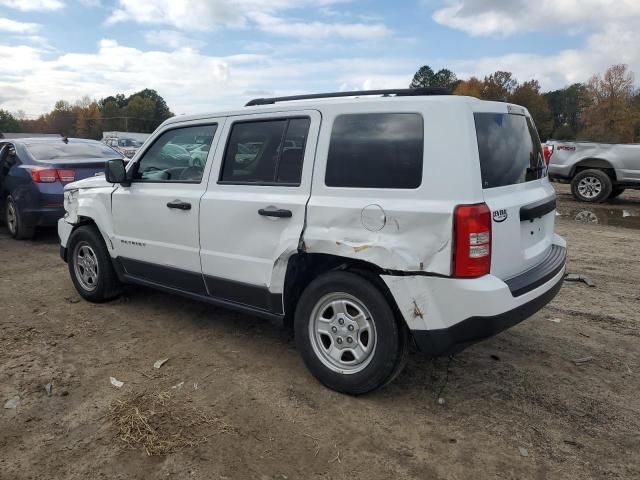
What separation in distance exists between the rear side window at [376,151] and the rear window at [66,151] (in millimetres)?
6148

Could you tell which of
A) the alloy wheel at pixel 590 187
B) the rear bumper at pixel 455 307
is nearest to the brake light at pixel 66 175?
the rear bumper at pixel 455 307

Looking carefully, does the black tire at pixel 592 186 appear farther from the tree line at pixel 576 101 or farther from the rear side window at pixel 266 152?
the tree line at pixel 576 101

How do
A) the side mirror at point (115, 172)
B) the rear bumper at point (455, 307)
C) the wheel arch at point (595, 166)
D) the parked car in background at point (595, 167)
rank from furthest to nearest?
the wheel arch at point (595, 166) < the parked car in background at point (595, 167) < the side mirror at point (115, 172) < the rear bumper at point (455, 307)

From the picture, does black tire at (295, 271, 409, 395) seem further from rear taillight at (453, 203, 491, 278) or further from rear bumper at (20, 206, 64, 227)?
rear bumper at (20, 206, 64, 227)

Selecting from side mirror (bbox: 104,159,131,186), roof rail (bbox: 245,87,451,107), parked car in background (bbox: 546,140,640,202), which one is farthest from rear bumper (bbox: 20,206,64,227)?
parked car in background (bbox: 546,140,640,202)

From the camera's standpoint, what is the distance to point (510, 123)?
3277 millimetres

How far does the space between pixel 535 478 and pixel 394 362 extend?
0.93 meters

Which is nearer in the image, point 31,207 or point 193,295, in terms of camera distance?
point 193,295

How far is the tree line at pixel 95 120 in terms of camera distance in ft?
336

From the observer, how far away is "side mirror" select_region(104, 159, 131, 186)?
4406mm

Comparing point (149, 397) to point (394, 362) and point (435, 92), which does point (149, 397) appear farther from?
point (435, 92)

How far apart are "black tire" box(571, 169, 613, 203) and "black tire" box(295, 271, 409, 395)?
11.0 metres

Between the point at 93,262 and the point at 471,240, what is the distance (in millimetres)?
3795

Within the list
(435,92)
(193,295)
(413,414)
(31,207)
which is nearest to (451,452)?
(413,414)
